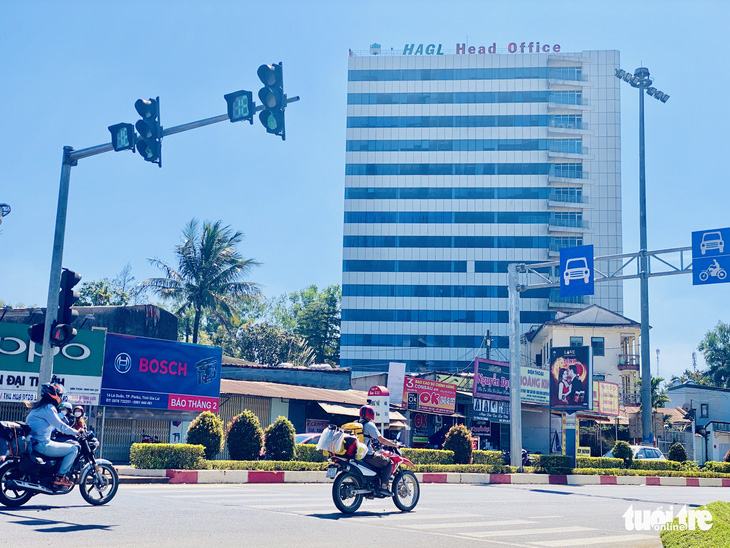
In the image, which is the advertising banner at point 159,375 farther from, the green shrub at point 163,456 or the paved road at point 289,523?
the paved road at point 289,523

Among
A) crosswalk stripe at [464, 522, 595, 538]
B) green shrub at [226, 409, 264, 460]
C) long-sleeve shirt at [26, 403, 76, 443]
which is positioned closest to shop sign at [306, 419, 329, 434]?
green shrub at [226, 409, 264, 460]

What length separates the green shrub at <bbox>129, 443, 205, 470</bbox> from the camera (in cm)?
1884

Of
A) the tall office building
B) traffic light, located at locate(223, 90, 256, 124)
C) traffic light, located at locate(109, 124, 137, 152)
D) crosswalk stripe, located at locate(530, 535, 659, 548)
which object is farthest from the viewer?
the tall office building

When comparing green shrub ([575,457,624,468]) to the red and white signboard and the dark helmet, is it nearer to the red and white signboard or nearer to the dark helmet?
the red and white signboard

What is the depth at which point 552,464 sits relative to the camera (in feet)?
96.4

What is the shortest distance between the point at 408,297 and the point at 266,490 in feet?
196

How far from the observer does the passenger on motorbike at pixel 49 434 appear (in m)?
10.6

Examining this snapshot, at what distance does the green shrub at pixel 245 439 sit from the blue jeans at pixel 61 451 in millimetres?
11052

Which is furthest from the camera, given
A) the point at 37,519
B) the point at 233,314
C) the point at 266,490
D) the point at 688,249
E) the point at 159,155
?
the point at 233,314

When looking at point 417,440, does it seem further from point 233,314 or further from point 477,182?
point 477,182

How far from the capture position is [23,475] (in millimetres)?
10508

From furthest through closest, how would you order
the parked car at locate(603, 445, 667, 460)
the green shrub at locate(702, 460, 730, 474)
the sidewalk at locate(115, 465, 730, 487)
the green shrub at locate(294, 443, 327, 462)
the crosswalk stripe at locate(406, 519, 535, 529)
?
the parked car at locate(603, 445, 667, 460) → the green shrub at locate(702, 460, 730, 474) → the green shrub at locate(294, 443, 327, 462) → the sidewalk at locate(115, 465, 730, 487) → the crosswalk stripe at locate(406, 519, 535, 529)

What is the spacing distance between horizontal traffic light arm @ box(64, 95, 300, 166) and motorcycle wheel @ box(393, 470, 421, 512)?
609cm

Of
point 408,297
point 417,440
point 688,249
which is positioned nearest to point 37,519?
point 688,249
